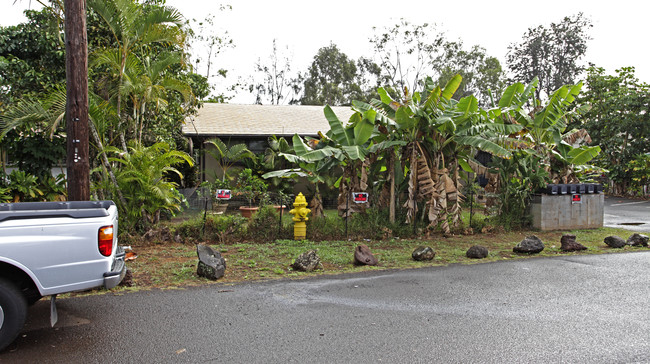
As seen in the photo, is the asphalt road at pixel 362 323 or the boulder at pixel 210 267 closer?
the asphalt road at pixel 362 323

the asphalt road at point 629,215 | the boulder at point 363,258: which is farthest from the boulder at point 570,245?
the asphalt road at point 629,215

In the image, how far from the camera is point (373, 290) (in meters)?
6.38

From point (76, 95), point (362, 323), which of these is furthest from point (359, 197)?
point (76, 95)

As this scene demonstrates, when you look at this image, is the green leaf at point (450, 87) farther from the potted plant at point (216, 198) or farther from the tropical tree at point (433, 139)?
the potted plant at point (216, 198)

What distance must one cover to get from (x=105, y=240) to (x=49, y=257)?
499mm

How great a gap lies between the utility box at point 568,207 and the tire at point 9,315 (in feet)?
39.3

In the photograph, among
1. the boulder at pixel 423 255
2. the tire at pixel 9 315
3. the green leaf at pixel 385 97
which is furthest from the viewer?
the green leaf at pixel 385 97

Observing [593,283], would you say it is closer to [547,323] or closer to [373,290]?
[547,323]

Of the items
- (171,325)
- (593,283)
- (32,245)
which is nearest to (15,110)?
(32,245)

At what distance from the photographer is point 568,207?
12578mm

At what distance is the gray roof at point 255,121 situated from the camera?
16.9 metres

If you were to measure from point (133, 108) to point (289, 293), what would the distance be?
7116 mm

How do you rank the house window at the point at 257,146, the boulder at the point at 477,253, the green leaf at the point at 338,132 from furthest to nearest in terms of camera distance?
the house window at the point at 257,146 → the green leaf at the point at 338,132 → the boulder at the point at 477,253

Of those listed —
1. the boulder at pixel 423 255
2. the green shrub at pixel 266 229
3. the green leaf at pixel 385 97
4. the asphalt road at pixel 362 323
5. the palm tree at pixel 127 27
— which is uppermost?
the palm tree at pixel 127 27
